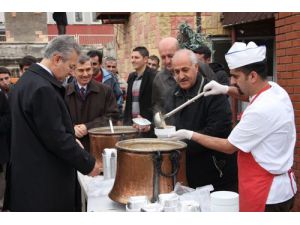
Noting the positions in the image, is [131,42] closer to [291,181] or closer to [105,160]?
[105,160]

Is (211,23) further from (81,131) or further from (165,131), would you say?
(165,131)

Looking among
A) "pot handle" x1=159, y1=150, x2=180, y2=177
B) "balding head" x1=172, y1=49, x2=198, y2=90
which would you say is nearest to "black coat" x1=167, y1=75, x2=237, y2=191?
"balding head" x1=172, y1=49, x2=198, y2=90

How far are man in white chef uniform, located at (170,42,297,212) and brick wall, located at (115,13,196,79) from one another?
4368 millimetres

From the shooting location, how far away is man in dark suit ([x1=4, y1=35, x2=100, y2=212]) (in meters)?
2.49

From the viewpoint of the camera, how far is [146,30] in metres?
7.53

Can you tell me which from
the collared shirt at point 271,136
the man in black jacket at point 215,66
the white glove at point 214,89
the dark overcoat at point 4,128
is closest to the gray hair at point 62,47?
the white glove at point 214,89

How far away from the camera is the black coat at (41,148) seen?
2.48m

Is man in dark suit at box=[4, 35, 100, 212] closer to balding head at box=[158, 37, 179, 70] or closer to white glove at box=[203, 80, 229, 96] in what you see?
white glove at box=[203, 80, 229, 96]

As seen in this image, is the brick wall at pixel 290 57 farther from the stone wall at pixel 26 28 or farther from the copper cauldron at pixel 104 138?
the stone wall at pixel 26 28

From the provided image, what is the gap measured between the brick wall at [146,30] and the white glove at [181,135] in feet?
13.5

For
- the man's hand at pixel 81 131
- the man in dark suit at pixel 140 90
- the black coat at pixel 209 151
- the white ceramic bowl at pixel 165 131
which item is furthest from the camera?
the man in dark suit at pixel 140 90

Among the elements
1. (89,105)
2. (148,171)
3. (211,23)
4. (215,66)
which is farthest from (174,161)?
(211,23)

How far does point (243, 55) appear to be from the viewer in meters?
2.12
